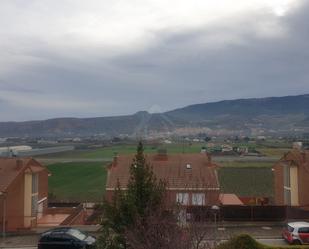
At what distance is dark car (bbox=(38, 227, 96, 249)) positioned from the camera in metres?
26.8

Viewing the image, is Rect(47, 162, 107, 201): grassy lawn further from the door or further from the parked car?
the door

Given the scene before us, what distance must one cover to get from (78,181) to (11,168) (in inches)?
1363

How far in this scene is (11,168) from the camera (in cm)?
4028

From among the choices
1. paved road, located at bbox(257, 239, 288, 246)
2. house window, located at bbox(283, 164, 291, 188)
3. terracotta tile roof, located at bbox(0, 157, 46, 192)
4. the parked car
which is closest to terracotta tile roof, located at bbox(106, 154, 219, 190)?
house window, located at bbox(283, 164, 291, 188)

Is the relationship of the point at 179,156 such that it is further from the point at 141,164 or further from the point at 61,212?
the point at 141,164

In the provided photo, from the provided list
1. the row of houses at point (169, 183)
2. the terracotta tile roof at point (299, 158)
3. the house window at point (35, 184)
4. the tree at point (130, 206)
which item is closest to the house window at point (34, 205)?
the row of houses at point (169, 183)

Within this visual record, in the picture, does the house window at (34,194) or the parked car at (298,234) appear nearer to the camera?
the parked car at (298,234)

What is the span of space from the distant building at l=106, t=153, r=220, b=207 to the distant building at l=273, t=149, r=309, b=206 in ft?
20.7

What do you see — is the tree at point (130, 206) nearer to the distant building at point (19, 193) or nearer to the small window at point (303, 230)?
the small window at point (303, 230)

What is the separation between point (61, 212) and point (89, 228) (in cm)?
1025

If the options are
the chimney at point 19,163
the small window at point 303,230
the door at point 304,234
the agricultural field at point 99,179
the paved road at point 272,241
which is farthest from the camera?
the agricultural field at point 99,179

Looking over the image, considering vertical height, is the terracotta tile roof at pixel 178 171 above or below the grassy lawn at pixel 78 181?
above

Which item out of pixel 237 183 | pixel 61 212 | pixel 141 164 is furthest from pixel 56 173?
pixel 141 164

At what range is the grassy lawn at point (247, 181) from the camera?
2395 inches
